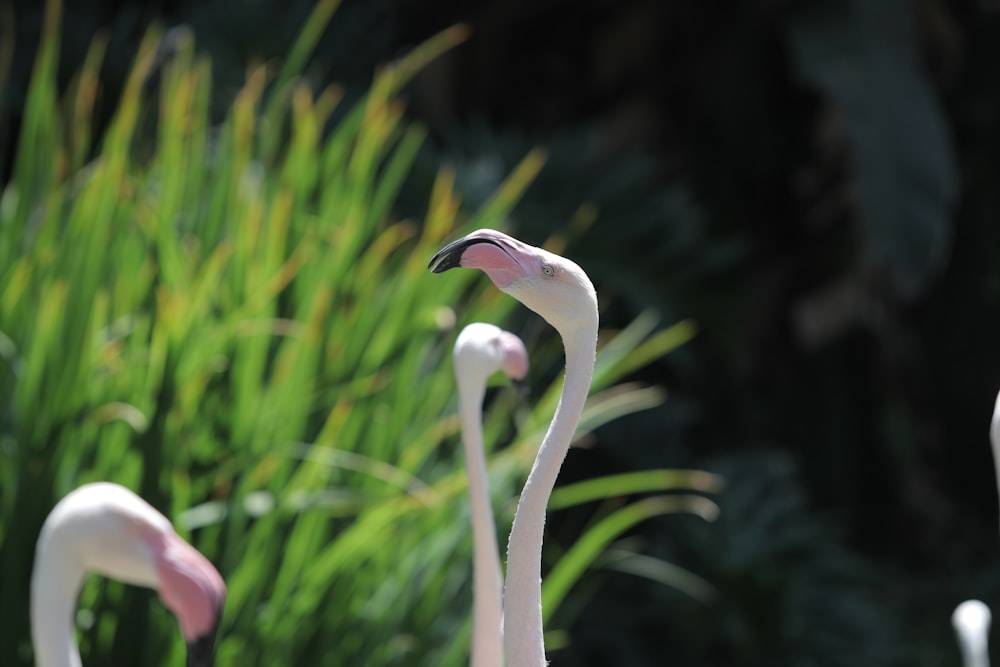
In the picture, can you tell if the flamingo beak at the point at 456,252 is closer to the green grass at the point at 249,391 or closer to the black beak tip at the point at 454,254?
the black beak tip at the point at 454,254

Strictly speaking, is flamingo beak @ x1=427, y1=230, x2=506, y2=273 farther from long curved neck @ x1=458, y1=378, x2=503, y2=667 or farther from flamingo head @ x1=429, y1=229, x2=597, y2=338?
long curved neck @ x1=458, y1=378, x2=503, y2=667

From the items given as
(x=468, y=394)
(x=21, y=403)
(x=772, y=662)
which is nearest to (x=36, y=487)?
(x=21, y=403)

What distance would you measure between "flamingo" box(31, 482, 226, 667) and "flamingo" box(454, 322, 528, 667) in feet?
1.03

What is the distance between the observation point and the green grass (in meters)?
1.86

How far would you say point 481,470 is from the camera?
133cm

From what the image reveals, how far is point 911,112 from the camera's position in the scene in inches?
144

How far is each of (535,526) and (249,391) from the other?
116 cm

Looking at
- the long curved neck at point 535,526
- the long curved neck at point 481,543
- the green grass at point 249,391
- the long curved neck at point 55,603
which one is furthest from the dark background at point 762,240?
the long curved neck at point 535,526

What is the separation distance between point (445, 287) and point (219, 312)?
0.39 meters

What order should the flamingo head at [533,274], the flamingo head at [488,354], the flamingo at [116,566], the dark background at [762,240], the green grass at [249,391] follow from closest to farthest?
the flamingo head at [533,274] → the flamingo at [116,566] → the flamingo head at [488,354] → the green grass at [249,391] → the dark background at [762,240]

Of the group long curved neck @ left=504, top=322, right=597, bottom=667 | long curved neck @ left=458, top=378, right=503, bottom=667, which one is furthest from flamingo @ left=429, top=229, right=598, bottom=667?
long curved neck @ left=458, top=378, right=503, bottom=667

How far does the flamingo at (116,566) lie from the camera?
102 cm

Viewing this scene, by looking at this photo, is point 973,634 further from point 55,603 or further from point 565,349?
point 55,603

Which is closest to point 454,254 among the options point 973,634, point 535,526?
point 535,526
